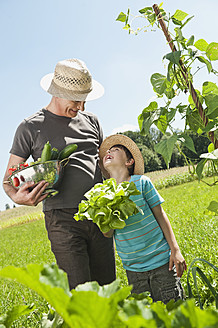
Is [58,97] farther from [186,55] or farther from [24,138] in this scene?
[186,55]

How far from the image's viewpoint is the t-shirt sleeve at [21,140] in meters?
2.25

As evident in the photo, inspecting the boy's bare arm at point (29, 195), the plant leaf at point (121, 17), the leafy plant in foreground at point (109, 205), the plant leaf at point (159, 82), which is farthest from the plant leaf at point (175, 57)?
the boy's bare arm at point (29, 195)

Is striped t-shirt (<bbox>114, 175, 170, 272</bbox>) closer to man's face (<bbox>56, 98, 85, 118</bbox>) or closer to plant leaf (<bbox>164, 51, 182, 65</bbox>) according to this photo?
man's face (<bbox>56, 98, 85, 118</bbox>)

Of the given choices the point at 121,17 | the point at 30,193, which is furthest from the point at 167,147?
the point at 30,193

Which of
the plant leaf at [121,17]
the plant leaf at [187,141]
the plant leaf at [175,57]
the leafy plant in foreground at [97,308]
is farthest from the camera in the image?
the plant leaf at [121,17]

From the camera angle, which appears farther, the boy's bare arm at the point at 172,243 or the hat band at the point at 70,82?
the hat band at the point at 70,82

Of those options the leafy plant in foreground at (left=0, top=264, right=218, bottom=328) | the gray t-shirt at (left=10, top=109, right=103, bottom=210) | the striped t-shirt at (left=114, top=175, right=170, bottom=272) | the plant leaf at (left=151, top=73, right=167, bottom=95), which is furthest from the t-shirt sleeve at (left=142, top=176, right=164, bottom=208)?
the leafy plant in foreground at (left=0, top=264, right=218, bottom=328)

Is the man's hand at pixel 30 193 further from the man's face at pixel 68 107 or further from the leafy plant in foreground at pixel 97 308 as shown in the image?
the leafy plant in foreground at pixel 97 308

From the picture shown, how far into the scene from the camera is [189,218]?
6.12 m

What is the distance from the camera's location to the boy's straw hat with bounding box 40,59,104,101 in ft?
7.39

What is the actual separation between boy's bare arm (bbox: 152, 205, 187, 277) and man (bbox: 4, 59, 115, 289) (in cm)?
45

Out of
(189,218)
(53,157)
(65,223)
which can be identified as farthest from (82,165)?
(189,218)

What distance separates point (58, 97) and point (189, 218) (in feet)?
14.8

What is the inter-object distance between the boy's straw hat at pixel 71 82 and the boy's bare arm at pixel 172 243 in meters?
0.96
